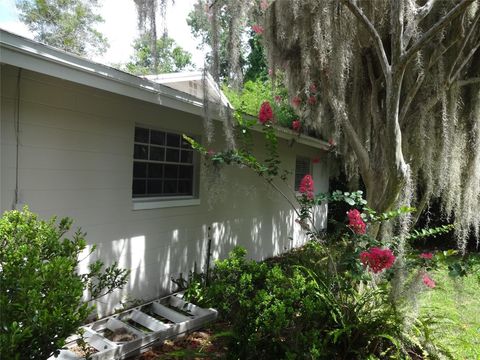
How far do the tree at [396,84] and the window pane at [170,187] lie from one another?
7.16ft

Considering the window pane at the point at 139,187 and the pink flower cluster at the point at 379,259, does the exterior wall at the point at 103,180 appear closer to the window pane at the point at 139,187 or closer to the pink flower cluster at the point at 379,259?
the window pane at the point at 139,187

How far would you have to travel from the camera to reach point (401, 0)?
3.96 metres

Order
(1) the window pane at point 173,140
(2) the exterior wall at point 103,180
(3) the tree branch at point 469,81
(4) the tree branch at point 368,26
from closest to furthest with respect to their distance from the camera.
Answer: (2) the exterior wall at point 103,180, (4) the tree branch at point 368,26, (1) the window pane at point 173,140, (3) the tree branch at point 469,81

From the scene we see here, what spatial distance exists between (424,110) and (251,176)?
3.22 meters

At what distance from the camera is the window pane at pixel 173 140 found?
5.21 meters

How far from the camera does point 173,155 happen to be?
5328mm

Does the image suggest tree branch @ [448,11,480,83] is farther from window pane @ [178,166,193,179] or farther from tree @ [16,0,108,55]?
tree @ [16,0,108,55]

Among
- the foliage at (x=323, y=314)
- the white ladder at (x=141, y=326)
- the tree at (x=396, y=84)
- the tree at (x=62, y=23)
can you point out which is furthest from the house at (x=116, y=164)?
the tree at (x=62, y=23)

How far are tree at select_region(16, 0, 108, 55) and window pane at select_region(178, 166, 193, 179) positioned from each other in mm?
2586

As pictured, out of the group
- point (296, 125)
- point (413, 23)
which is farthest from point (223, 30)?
point (296, 125)

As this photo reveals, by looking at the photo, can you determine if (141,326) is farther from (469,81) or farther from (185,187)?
(469,81)

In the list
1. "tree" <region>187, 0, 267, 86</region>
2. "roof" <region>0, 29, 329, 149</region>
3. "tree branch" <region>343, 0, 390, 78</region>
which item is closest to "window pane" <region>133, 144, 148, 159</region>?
"roof" <region>0, 29, 329, 149</region>

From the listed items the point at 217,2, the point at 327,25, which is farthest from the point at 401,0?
the point at 217,2

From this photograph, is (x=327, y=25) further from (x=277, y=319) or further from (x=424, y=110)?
(x=277, y=319)
